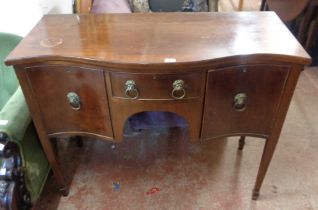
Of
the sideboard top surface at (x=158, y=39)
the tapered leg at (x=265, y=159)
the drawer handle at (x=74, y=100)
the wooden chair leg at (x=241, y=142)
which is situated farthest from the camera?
the wooden chair leg at (x=241, y=142)

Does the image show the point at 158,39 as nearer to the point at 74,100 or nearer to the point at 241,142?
the point at 74,100

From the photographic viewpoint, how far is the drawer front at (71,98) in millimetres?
891

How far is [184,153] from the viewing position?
5.13ft

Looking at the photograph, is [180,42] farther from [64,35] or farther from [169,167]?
[169,167]

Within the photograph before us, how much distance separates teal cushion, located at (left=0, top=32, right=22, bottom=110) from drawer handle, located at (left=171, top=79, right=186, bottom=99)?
76 cm

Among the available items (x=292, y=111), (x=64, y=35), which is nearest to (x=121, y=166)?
(x=64, y=35)

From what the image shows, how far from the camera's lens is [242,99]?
3.06ft

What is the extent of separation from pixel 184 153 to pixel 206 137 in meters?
0.54

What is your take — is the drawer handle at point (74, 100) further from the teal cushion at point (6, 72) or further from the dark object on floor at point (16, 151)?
the teal cushion at point (6, 72)

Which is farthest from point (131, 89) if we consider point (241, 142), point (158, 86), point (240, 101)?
point (241, 142)

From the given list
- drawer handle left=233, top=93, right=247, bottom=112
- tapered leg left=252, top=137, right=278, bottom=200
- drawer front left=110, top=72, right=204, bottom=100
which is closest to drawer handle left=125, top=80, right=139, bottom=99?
drawer front left=110, top=72, right=204, bottom=100

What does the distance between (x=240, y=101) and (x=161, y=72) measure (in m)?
0.31

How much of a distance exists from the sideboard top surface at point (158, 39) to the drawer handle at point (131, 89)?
0.08 m

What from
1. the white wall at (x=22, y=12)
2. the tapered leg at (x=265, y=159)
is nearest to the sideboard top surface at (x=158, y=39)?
the white wall at (x=22, y=12)
